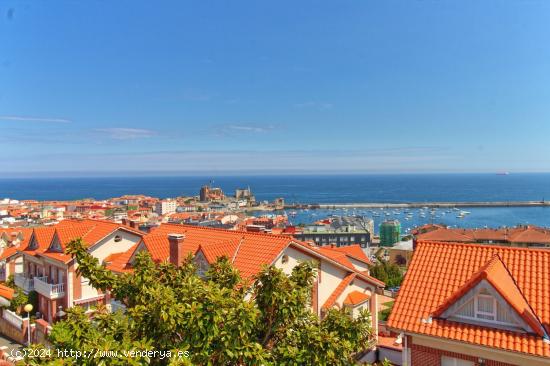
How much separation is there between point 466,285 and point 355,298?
1042 centimetres

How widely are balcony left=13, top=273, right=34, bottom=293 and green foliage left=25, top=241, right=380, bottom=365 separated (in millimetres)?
21325

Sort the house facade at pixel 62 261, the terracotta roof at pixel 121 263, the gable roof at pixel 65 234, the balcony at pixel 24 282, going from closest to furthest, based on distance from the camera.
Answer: the terracotta roof at pixel 121 263, the house facade at pixel 62 261, the gable roof at pixel 65 234, the balcony at pixel 24 282

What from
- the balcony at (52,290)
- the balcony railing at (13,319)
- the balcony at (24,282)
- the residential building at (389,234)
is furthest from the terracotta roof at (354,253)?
the residential building at (389,234)

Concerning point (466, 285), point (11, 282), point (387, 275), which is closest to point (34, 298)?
point (11, 282)

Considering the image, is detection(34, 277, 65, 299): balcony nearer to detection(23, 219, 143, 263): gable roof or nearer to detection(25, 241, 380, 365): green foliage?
detection(23, 219, 143, 263): gable roof

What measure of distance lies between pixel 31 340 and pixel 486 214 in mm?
181706

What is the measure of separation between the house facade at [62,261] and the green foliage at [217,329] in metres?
16.7

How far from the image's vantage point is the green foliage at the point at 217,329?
646cm

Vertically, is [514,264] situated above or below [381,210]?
above

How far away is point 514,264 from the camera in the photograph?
10.8 m

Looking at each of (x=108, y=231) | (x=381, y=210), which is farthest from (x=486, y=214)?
(x=108, y=231)

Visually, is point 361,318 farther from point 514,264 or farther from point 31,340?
point 31,340

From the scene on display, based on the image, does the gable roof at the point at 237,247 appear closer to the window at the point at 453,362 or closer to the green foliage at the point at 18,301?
the green foliage at the point at 18,301

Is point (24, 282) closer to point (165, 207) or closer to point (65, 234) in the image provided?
point (65, 234)
